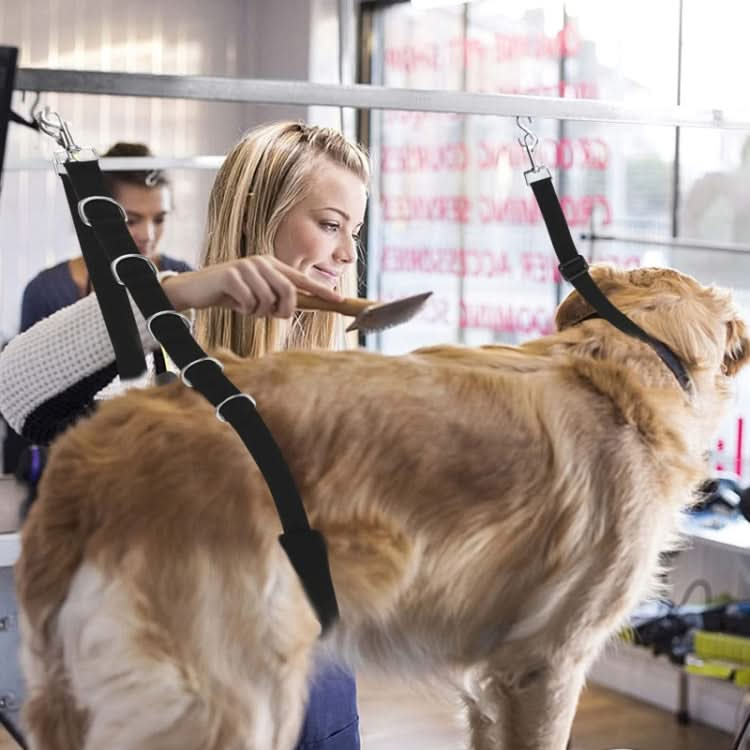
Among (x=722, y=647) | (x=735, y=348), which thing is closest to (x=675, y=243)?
(x=722, y=647)

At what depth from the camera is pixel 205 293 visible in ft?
3.55

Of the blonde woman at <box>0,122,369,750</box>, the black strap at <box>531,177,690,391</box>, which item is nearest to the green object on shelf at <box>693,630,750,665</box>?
the blonde woman at <box>0,122,369,750</box>

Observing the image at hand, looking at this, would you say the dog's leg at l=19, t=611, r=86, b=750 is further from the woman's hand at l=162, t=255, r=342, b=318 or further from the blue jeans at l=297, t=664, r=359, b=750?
the blue jeans at l=297, t=664, r=359, b=750

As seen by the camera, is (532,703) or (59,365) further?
(59,365)

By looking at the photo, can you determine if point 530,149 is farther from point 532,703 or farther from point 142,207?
point 142,207

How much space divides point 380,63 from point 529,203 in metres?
1.48

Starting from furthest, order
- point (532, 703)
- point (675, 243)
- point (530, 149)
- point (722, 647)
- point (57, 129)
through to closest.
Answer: point (675, 243) → point (722, 647) → point (530, 149) → point (57, 129) → point (532, 703)

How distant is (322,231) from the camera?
1.79 meters

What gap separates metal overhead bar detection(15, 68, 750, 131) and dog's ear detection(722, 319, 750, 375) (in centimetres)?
47

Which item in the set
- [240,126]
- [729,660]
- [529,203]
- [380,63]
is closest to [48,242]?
[240,126]

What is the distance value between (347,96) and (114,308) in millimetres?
471

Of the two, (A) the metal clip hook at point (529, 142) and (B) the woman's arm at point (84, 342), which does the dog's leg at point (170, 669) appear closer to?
(B) the woman's arm at point (84, 342)

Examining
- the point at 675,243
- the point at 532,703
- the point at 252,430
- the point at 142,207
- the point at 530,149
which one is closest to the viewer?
the point at 252,430

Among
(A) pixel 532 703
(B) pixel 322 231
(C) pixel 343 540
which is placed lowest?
(A) pixel 532 703
